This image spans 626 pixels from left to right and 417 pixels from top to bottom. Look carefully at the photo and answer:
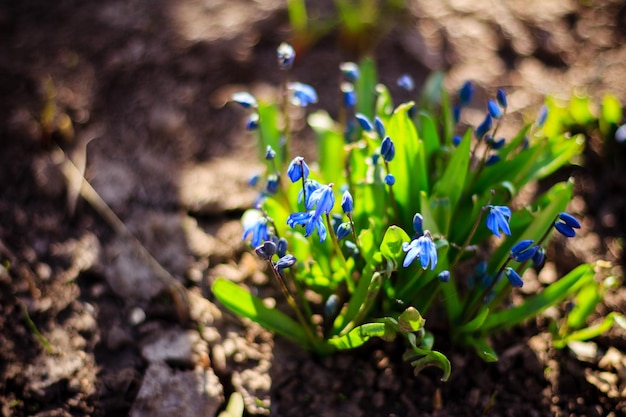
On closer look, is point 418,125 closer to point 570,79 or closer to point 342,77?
point 342,77

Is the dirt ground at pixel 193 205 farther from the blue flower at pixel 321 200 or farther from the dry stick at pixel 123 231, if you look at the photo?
the blue flower at pixel 321 200

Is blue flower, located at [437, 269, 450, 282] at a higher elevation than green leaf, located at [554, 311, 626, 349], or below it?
higher

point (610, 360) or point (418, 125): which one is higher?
point (418, 125)

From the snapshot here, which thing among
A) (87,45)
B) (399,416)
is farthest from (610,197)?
(87,45)

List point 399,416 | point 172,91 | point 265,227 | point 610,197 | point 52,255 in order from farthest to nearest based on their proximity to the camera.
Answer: point 172,91
point 610,197
point 52,255
point 399,416
point 265,227

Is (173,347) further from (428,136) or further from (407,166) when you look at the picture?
(428,136)

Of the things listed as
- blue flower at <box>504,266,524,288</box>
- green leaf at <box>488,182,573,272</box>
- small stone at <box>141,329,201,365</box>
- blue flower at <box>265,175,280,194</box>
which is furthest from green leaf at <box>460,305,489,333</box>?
small stone at <box>141,329,201,365</box>

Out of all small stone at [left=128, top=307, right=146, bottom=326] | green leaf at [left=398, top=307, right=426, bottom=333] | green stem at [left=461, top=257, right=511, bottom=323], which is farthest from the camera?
small stone at [left=128, top=307, right=146, bottom=326]

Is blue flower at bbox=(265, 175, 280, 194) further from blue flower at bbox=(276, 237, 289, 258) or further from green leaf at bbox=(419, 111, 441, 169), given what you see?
green leaf at bbox=(419, 111, 441, 169)

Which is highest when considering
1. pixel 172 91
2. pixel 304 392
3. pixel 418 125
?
pixel 418 125
